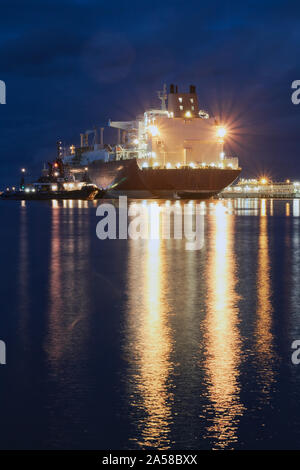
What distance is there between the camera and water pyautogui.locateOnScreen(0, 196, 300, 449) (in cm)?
536

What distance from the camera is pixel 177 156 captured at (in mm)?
79000

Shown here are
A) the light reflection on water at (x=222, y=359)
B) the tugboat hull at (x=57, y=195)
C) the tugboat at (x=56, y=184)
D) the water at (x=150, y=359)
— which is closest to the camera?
the water at (x=150, y=359)

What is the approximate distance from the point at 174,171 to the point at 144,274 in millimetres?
58813

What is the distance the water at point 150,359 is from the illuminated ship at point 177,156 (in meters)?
59.8

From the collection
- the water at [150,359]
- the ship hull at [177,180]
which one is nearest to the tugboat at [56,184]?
the ship hull at [177,180]

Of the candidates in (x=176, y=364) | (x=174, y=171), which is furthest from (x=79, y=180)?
(x=176, y=364)

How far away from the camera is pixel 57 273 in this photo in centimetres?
1573

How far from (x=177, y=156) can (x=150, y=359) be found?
7268 centimetres

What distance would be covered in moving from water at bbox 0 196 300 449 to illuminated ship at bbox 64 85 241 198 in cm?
5983

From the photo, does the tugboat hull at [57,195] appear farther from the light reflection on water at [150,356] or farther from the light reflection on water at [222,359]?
the light reflection on water at [222,359]

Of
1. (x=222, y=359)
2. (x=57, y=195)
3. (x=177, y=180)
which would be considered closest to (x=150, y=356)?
(x=222, y=359)

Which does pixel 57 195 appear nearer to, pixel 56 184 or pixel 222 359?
pixel 56 184

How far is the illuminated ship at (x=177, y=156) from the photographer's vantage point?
75188 mm

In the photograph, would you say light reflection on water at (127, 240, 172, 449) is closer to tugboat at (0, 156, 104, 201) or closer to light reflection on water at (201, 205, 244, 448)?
light reflection on water at (201, 205, 244, 448)
